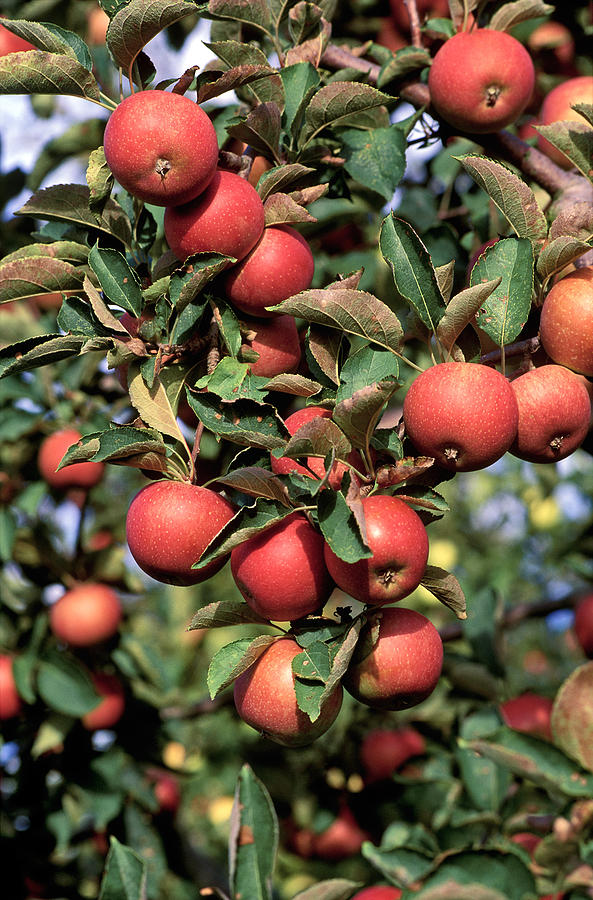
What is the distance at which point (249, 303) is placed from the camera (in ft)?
3.50

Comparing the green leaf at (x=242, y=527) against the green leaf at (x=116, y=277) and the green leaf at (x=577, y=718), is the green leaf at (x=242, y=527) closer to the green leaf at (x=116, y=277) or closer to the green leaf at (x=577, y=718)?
the green leaf at (x=116, y=277)

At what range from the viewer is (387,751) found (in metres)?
2.17

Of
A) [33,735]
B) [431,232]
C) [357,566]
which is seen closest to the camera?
[357,566]

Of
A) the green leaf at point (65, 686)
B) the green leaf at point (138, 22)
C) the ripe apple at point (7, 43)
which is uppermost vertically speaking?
the green leaf at point (138, 22)

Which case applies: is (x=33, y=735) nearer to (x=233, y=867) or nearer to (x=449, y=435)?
(x=233, y=867)

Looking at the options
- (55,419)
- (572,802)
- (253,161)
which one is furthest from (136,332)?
(55,419)

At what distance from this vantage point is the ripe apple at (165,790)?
2.28m

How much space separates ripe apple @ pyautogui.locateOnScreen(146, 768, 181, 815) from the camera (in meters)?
2.28

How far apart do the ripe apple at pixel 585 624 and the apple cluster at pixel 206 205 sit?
4.01ft

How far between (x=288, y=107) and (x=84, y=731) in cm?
159

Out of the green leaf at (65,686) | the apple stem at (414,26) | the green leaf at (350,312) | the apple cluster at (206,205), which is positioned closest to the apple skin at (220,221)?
the apple cluster at (206,205)

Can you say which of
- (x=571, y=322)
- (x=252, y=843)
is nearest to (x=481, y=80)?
(x=571, y=322)

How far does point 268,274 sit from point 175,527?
329 mm

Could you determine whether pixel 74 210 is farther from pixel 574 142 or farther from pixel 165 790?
pixel 165 790
